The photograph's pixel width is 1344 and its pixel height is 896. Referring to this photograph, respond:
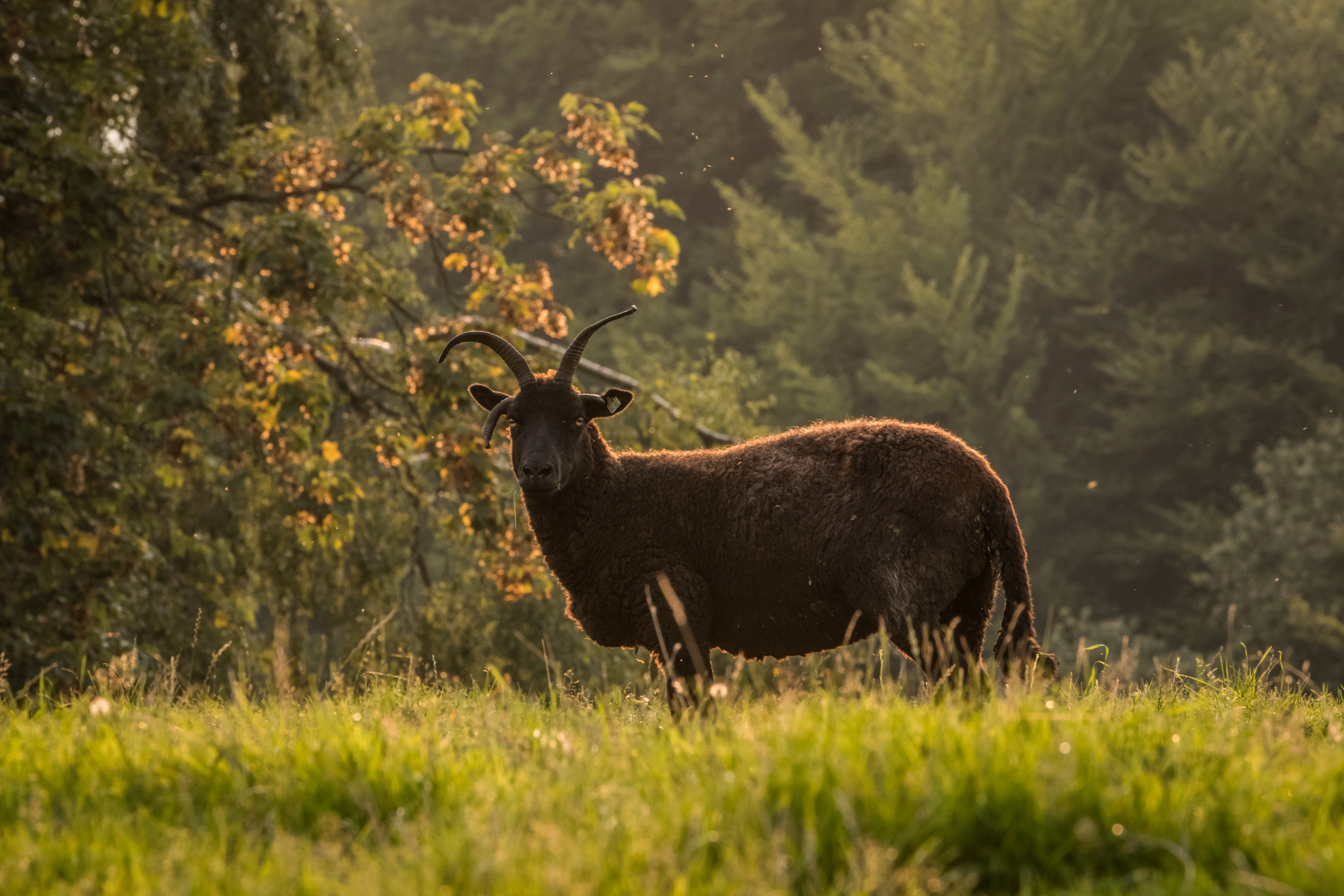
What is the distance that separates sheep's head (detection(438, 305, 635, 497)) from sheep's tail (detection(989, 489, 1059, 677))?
7.23 ft

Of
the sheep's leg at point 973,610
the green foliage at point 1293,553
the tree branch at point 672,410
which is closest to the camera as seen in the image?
the sheep's leg at point 973,610

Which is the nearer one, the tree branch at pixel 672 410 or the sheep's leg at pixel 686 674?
the sheep's leg at pixel 686 674

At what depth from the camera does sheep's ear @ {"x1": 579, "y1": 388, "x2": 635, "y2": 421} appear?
23.1 feet

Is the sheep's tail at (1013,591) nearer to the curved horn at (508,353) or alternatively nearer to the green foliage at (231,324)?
the curved horn at (508,353)

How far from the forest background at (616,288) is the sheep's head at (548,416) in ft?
4.67

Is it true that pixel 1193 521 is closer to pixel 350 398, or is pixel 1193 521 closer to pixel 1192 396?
pixel 1192 396

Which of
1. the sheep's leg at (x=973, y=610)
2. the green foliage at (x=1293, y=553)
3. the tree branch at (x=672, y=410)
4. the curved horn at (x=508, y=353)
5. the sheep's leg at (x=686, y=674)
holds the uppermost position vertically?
the curved horn at (x=508, y=353)

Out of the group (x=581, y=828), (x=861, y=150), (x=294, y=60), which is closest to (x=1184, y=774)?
(x=581, y=828)

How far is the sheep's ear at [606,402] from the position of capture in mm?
7035

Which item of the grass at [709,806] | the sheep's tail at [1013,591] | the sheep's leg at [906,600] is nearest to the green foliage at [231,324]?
the grass at [709,806]

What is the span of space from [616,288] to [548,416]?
2979cm

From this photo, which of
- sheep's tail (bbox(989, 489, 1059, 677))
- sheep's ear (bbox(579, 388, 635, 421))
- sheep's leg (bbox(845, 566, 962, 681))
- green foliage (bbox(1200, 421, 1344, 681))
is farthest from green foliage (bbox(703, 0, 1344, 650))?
sheep's leg (bbox(845, 566, 962, 681))

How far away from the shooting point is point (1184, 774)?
3.64 metres

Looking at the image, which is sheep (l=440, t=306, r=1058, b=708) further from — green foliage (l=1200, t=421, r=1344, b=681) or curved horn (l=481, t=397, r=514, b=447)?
green foliage (l=1200, t=421, r=1344, b=681)
